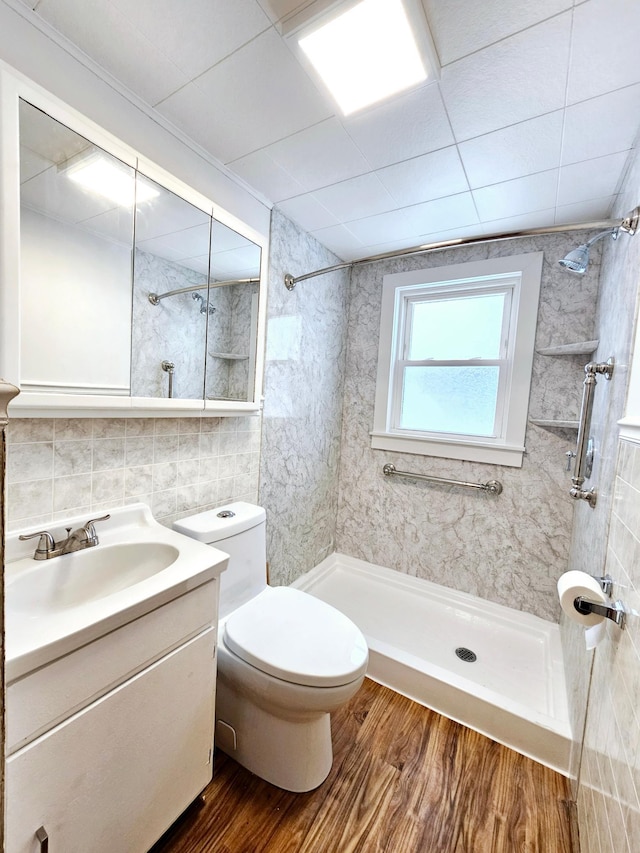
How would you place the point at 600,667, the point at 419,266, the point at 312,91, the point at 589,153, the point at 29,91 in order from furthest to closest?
the point at 419,266 < the point at 589,153 < the point at 312,91 < the point at 600,667 < the point at 29,91

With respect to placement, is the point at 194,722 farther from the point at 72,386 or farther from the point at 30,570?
the point at 72,386

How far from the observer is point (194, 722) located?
0.99 m

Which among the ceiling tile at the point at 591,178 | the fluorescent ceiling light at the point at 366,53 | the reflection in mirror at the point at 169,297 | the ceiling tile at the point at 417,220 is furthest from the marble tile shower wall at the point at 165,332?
the ceiling tile at the point at 591,178

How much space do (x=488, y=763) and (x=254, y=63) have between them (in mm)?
2419

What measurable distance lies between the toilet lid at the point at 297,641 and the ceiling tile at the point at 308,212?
1765mm

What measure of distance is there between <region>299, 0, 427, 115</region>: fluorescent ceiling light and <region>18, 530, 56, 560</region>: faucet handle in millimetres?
1507

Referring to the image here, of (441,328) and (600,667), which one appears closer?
(600,667)

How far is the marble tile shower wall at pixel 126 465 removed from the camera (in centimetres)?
100

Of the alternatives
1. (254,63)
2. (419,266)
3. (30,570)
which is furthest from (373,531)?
(254,63)

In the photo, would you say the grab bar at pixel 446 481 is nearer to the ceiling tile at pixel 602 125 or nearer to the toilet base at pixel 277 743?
the toilet base at pixel 277 743

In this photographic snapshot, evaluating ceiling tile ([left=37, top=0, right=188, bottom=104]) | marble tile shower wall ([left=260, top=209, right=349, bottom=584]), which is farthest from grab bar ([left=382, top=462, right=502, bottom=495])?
ceiling tile ([left=37, top=0, right=188, bottom=104])

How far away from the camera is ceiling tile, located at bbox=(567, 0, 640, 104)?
31.5 inches

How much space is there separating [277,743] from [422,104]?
6.83ft

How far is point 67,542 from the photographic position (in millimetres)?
1024
